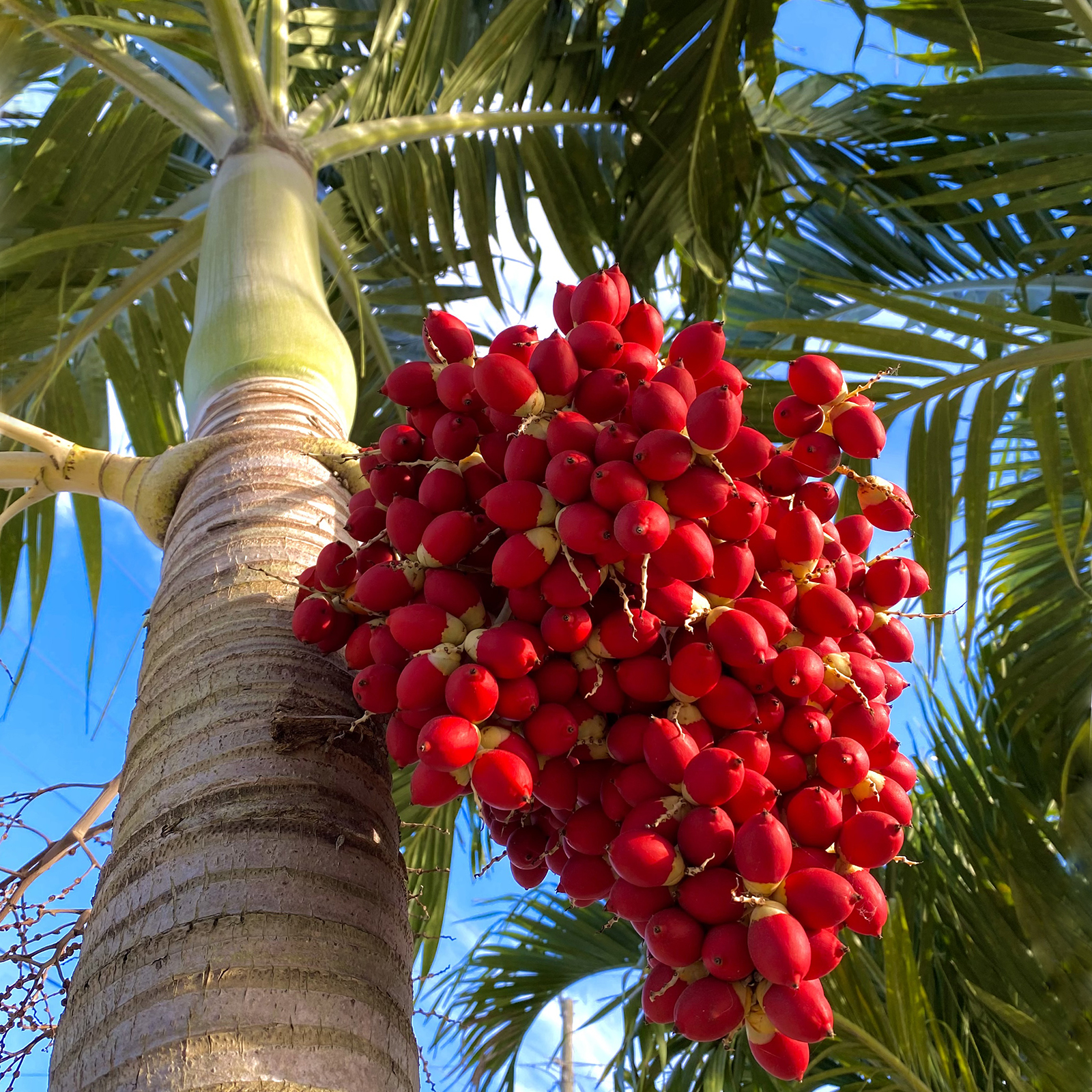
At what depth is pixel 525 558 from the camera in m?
1.03

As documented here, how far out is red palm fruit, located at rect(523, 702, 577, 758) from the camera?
102 centimetres

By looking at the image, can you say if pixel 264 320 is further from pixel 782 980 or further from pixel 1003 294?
pixel 1003 294

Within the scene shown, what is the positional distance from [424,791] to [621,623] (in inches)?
9.6

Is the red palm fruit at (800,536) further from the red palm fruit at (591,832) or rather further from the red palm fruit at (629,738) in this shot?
the red palm fruit at (591,832)

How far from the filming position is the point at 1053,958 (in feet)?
8.41

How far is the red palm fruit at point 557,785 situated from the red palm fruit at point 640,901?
11 cm

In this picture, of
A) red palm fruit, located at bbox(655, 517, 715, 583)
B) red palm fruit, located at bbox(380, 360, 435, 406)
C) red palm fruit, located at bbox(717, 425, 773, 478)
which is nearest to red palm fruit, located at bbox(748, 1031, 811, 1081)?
red palm fruit, located at bbox(655, 517, 715, 583)

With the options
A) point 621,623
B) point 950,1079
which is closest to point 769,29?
point 621,623

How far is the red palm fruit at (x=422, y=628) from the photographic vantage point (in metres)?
1.05

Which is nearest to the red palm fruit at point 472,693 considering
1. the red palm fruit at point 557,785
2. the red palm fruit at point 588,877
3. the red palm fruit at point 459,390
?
the red palm fruit at point 557,785

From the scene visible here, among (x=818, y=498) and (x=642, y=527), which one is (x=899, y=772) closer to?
(x=818, y=498)

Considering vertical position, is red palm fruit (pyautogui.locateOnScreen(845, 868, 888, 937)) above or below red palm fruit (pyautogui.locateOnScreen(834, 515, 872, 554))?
below

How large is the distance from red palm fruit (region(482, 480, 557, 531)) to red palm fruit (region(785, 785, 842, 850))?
14.1 inches

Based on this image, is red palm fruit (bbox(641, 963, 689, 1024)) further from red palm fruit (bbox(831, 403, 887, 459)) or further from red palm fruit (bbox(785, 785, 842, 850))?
red palm fruit (bbox(831, 403, 887, 459))
